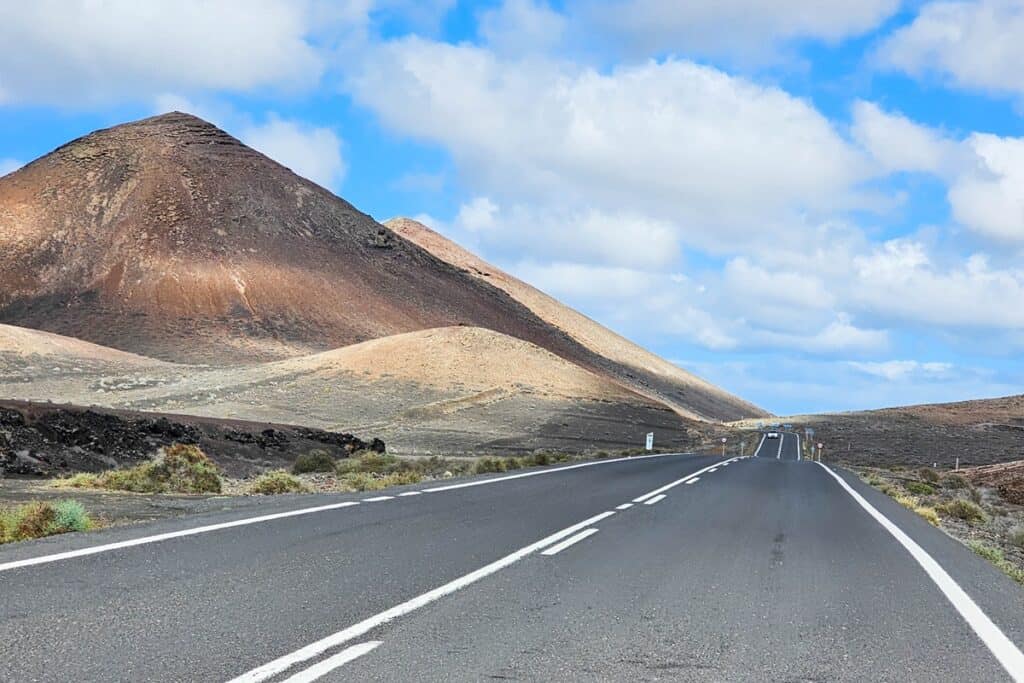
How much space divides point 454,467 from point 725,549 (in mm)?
19131

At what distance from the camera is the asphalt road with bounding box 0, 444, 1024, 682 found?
18.3 ft

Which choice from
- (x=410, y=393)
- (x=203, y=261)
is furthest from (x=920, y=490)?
(x=203, y=261)

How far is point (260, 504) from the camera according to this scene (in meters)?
13.0

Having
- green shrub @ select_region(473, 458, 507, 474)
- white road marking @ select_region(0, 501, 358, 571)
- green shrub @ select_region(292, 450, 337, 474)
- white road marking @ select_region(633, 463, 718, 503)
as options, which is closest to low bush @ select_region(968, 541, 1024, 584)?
white road marking @ select_region(633, 463, 718, 503)

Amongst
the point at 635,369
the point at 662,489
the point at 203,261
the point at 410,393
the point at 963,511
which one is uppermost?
the point at 203,261

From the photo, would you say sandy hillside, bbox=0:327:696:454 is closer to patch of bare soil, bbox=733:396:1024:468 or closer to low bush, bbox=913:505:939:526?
patch of bare soil, bbox=733:396:1024:468

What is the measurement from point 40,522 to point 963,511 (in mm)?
17748

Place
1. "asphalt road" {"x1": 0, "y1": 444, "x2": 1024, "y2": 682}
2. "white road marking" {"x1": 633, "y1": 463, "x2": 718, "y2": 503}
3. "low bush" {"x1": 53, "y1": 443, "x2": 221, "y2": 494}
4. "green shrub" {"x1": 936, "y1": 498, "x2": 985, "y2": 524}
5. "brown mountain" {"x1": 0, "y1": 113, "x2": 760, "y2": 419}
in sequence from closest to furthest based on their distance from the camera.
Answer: "asphalt road" {"x1": 0, "y1": 444, "x2": 1024, "y2": 682}, "white road marking" {"x1": 633, "y1": 463, "x2": 718, "y2": 503}, "low bush" {"x1": 53, "y1": 443, "x2": 221, "y2": 494}, "green shrub" {"x1": 936, "y1": 498, "x2": 985, "y2": 524}, "brown mountain" {"x1": 0, "y1": 113, "x2": 760, "y2": 419}

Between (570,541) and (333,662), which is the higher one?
(570,541)

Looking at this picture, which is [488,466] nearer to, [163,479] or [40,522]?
[163,479]

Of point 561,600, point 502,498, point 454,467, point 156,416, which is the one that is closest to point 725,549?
point 561,600

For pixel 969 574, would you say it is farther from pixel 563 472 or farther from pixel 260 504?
pixel 563 472

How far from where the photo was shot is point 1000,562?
38.4ft

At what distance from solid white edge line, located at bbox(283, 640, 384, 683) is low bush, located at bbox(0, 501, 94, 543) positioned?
5077 mm
